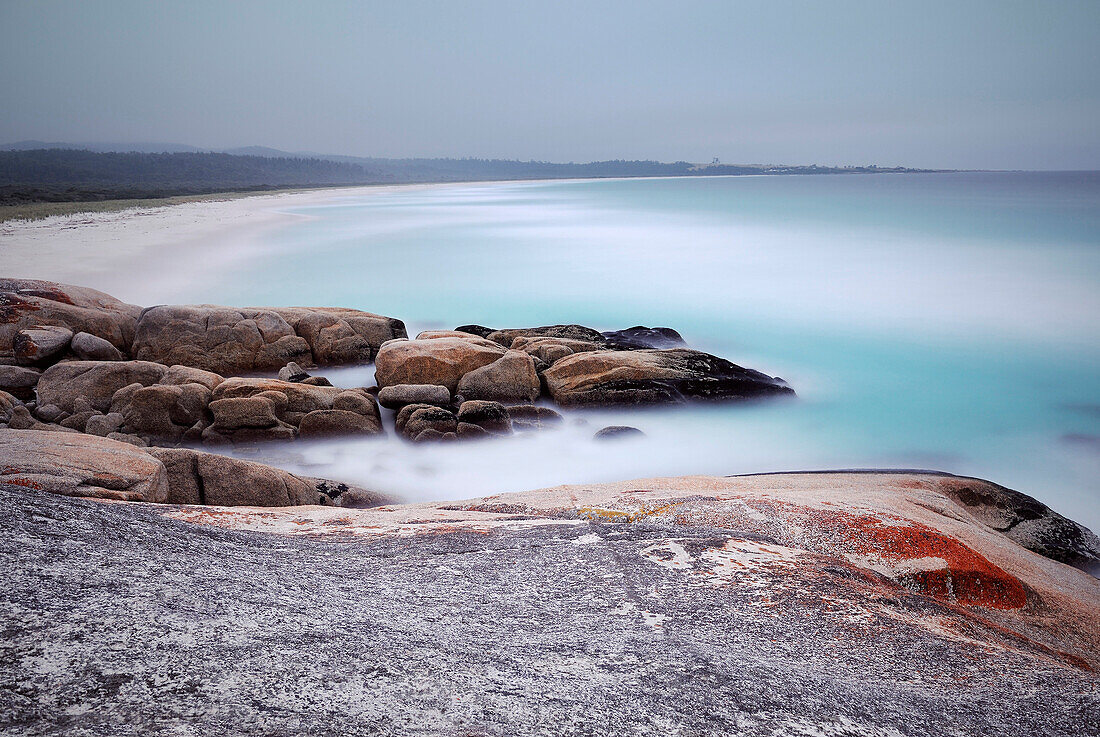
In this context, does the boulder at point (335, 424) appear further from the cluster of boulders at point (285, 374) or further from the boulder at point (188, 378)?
the boulder at point (188, 378)

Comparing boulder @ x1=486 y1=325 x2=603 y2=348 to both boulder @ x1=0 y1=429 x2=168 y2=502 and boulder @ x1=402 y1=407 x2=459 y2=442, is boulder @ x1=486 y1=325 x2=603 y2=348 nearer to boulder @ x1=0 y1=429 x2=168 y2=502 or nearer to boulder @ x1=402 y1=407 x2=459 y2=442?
boulder @ x1=402 y1=407 x2=459 y2=442

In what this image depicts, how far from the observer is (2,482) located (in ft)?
11.9

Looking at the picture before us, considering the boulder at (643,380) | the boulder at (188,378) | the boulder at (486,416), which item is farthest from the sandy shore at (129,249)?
the boulder at (643,380)

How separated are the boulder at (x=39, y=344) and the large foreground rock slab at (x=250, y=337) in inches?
45.4

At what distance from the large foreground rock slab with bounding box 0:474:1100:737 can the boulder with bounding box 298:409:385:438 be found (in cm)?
548

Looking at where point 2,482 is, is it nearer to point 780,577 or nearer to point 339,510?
point 339,510

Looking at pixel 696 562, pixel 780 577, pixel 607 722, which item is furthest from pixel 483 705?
pixel 780 577

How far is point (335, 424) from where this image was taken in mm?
9305

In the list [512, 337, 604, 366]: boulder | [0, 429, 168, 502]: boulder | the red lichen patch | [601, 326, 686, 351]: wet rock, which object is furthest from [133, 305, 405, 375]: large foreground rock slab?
the red lichen patch

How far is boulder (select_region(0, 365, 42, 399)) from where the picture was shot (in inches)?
376

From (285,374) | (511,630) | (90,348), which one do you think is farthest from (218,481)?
(90,348)

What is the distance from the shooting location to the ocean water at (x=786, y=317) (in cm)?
959

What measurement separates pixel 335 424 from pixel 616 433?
13.9 ft

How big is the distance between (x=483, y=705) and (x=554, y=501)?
101 inches
